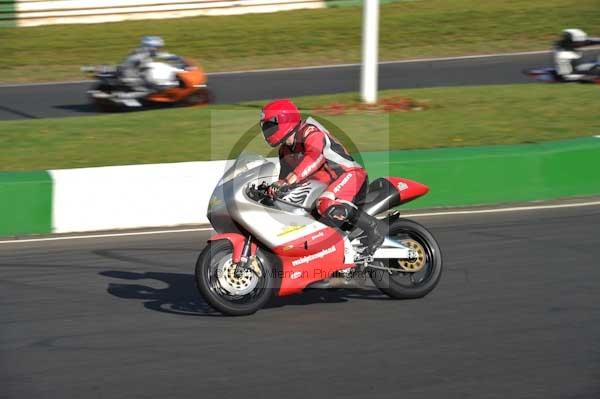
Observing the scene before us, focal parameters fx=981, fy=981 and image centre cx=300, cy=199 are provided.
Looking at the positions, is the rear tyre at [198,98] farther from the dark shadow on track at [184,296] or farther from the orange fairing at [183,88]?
the dark shadow on track at [184,296]

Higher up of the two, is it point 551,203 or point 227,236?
point 227,236

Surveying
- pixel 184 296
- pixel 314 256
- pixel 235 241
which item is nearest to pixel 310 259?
pixel 314 256

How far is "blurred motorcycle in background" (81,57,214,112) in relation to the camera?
55.6 ft

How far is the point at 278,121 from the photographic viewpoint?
6828 millimetres

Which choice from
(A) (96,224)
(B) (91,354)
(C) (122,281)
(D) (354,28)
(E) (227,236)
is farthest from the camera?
(D) (354,28)

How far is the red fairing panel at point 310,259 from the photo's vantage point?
7105mm

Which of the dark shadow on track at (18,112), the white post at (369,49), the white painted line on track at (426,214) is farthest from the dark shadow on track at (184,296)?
the dark shadow on track at (18,112)

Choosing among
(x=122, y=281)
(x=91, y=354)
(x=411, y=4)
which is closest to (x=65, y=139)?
(x=122, y=281)

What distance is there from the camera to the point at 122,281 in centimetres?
823

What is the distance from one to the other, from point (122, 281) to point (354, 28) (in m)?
17.9

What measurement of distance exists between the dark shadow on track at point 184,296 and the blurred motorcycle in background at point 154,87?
910cm

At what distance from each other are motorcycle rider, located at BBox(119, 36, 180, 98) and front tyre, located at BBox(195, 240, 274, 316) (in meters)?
10.4

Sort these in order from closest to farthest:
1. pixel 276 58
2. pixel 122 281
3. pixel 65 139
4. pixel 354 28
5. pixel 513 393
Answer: pixel 513 393 → pixel 122 281 → pixel 65 139 → pixel 276 58 → pixel 354 28

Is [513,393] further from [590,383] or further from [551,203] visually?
[551,203]
